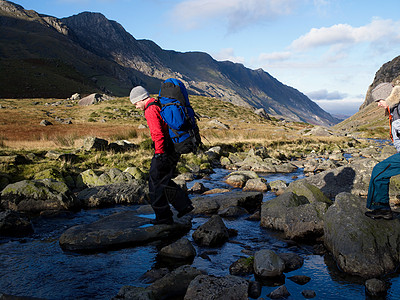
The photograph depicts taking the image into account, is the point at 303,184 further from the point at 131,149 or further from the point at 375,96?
the point at 131,149

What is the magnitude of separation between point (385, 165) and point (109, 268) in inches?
234

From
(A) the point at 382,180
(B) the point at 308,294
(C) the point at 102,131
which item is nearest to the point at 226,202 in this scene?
(A) the point at 382,180

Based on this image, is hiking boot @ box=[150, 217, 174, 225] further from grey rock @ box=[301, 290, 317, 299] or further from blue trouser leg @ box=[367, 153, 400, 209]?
blue trouser leg @ box=[367, 153, 400, 209]

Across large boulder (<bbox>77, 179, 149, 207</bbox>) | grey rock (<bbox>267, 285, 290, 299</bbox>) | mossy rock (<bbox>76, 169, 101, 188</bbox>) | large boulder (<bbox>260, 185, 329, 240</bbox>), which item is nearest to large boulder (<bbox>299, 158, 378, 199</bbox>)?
large boulder (<bbox>260, 185, 329, 240</bbox>)

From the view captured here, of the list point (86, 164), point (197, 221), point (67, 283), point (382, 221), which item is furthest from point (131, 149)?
point (382, 221)

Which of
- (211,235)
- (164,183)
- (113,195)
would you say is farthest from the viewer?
(113,195)

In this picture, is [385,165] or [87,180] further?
[87,180]

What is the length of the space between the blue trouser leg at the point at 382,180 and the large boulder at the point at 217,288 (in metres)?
3.22

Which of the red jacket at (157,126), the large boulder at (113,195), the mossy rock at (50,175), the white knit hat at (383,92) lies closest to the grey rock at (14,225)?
the large boulder at (113,195)

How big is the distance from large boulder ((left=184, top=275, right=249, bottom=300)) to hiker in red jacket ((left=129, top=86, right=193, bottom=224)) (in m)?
2.57

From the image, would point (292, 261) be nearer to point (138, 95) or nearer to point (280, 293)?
point (280, 293)

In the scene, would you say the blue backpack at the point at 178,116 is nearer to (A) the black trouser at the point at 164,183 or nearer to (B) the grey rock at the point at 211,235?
(A) the black trouser at the point at 164,183

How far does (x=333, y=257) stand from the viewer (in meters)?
6.45

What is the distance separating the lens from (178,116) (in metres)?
6.58
